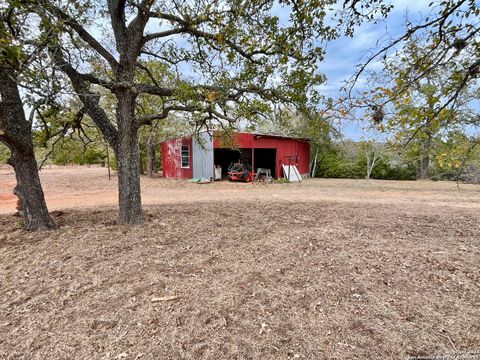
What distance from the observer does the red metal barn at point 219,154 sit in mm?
15117

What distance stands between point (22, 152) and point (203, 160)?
37.6 feet

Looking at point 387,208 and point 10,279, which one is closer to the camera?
point 10,279

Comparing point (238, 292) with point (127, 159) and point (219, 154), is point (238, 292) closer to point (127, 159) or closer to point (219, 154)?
point (127, 159)


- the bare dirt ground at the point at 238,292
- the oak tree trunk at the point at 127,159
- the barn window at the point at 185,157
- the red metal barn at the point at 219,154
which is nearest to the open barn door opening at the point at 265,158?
the red metal barn at the point at 219,154

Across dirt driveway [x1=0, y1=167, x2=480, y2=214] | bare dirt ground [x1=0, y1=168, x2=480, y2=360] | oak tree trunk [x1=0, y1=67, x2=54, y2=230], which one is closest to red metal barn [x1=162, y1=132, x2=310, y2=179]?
dirt driveway [x1=0, y1=167, x2=480, y2=214]

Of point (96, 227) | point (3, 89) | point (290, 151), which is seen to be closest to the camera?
point (3, 89)

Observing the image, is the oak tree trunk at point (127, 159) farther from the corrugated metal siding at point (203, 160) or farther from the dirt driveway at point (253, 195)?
the corrugated metal siding at point (203, 160)

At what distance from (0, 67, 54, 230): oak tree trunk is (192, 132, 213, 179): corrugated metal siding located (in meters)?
10.9

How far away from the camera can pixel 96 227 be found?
503 cm

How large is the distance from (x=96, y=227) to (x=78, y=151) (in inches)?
148

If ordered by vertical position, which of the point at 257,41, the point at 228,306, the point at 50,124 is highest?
the point at 257,41

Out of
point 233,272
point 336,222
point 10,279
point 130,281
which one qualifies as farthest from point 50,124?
point 336,222

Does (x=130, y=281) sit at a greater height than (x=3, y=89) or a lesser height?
lesser

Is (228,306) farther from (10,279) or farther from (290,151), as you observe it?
(290,151)
